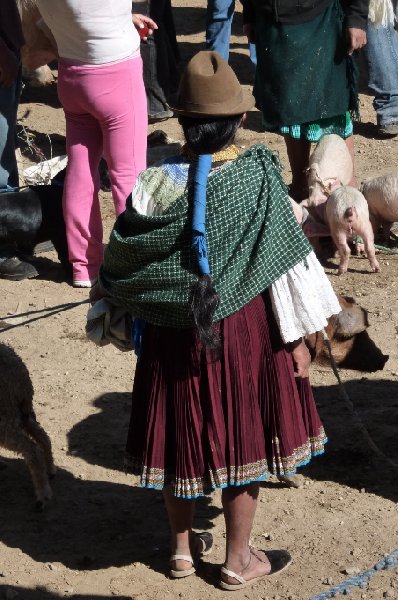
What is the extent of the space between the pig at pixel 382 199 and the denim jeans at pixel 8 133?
2.54 m

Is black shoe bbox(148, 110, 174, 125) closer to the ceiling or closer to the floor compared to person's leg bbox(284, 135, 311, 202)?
closer to the floor

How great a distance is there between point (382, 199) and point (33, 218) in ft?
8.05

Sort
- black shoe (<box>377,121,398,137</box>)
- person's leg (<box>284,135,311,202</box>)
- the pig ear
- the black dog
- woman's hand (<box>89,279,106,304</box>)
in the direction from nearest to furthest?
woman's hand (<box>89,279,106,304</box>) → the pig ear → the black dog → person's leg (<box>284,135,311,202</box>) → black shoe (<box>377,121,398,137</box>)

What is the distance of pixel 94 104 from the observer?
249 inches

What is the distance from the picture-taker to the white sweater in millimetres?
6070

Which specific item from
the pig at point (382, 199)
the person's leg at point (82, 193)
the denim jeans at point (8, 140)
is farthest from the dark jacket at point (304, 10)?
the denim jeans at point (8, 140)

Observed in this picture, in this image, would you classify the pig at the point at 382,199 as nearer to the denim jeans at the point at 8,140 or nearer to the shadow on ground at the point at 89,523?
the denim jeans at the point at 8,140

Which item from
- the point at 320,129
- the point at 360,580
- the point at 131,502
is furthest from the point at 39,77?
the point at 360,580

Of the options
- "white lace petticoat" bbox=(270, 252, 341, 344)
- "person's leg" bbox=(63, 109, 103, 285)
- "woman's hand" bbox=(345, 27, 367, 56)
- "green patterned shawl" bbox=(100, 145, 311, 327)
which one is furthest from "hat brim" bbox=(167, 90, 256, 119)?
"woman's hand" bbox=(345, 27, 367, 56)

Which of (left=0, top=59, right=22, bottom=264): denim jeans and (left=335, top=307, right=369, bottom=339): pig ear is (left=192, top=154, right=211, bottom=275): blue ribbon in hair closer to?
(left=335, top=307, right=369, bottom=339): pig ear

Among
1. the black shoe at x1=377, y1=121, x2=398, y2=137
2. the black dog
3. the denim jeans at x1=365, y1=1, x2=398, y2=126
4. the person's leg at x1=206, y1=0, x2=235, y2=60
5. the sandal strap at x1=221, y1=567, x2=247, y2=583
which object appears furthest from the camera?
the person's leg at x1=206, y1=0, x2=235, y2=60

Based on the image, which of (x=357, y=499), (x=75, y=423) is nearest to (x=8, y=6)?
Answer: (x=75, y=423)

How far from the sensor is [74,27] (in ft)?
20.1

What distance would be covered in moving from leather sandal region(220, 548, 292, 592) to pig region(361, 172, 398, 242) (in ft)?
12.1
